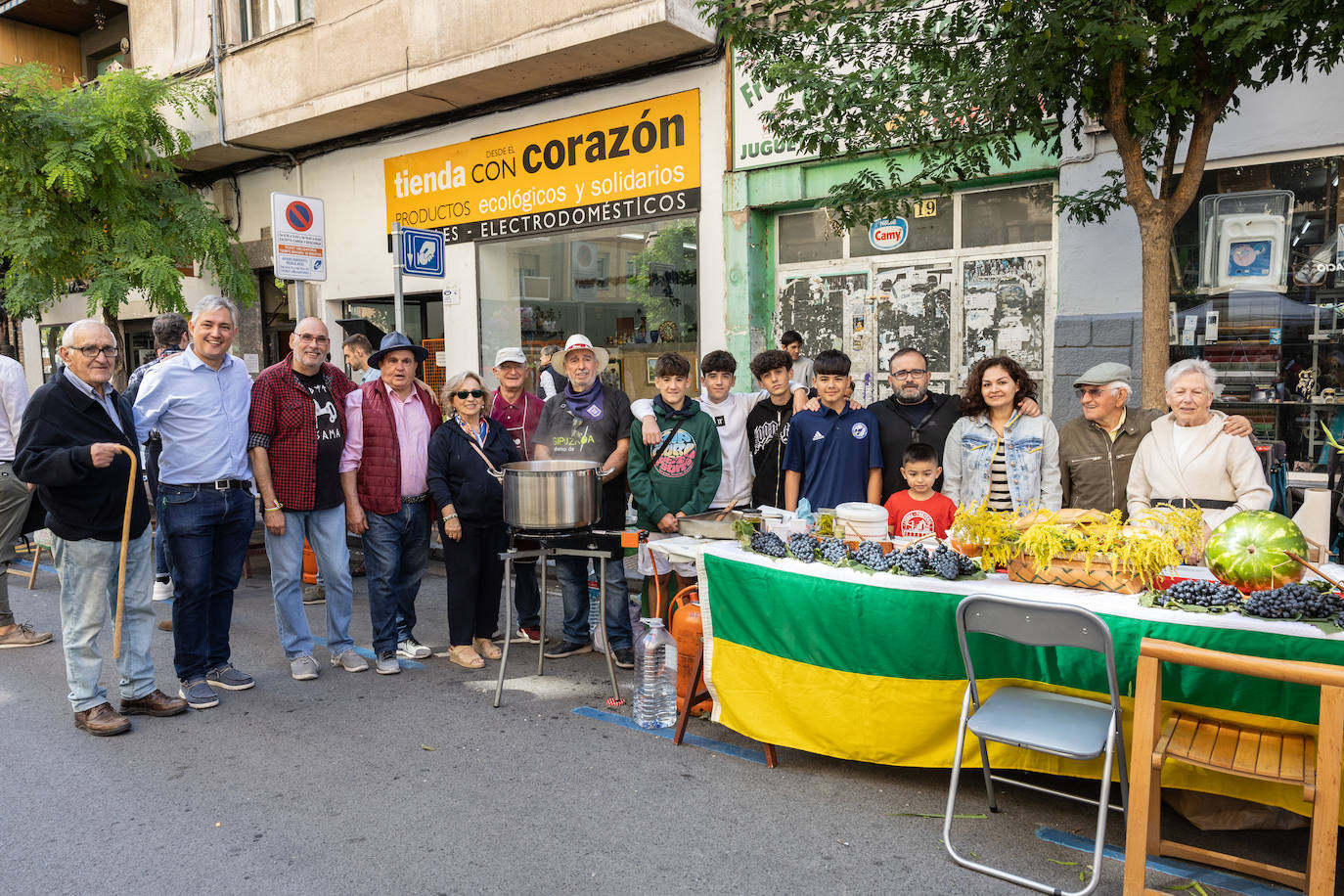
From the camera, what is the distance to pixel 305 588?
7.68 metres

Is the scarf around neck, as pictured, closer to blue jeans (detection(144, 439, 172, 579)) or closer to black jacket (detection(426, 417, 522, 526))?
black jacket (detection(426, 417, 522, 526))

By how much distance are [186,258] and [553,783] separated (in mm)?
12041

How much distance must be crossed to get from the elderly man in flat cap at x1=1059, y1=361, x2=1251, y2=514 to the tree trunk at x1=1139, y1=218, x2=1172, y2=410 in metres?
0.44

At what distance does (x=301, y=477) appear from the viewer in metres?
5.41

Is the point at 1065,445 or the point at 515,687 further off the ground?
the point at 1065,445

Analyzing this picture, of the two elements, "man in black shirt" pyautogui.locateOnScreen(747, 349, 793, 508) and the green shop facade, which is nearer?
"man in black shirt" pyautogui.locateOnScreen(747, 349, 793, 508)

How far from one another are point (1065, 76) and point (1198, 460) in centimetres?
233

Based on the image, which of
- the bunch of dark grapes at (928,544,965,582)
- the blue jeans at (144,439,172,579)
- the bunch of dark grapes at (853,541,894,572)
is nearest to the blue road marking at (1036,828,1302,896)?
the bunch of dark grapes at (928,544,965,582)

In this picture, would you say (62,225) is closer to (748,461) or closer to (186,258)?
(186,258)

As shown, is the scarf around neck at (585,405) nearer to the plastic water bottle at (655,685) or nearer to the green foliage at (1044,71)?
the plastic water bottle at (655,685)

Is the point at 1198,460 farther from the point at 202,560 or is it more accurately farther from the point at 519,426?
the point at 202,560

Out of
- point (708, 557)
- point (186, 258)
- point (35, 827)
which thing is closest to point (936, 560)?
point (708, 557)

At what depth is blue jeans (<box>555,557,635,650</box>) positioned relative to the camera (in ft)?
19.0

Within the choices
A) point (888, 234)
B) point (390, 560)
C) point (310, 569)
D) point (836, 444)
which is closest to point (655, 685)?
point (836, 444)
